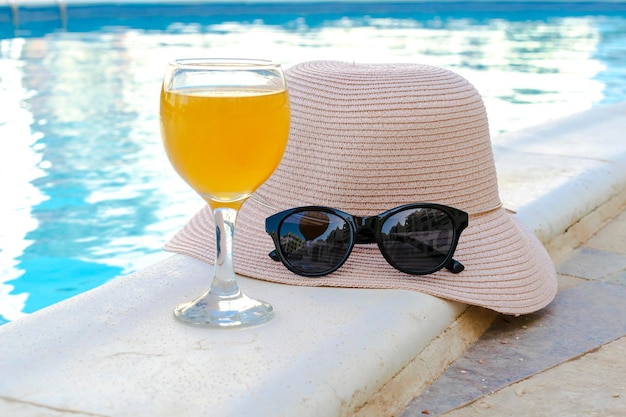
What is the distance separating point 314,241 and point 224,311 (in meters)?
0.22

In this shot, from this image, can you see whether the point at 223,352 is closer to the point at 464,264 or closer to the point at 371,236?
the point at 371,236

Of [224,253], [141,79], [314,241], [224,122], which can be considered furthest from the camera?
[141,79]

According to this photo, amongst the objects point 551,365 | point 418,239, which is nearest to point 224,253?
point 418,239

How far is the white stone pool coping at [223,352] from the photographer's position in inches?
38.7

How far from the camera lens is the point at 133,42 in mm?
9539

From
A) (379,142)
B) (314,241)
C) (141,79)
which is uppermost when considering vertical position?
(379,142)

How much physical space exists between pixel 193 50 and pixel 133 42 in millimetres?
1143

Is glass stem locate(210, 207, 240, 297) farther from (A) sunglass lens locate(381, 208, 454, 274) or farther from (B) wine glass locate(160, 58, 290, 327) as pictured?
(A) sunglass lens locate(381, 208, 454, 274)

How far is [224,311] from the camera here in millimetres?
1188

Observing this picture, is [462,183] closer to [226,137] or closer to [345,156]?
[345,156]

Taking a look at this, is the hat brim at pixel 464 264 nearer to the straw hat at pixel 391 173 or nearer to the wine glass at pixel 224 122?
the straw hat at pixel 391 173

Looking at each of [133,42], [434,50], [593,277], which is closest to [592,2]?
[434,50]

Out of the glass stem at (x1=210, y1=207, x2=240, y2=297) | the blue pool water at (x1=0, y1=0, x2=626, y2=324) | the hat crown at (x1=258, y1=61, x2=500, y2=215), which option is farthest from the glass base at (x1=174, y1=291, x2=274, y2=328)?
the blue pool water at (x1=0, y1=0, x2=626, y2=324)

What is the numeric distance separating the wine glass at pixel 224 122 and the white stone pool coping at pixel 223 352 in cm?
20
